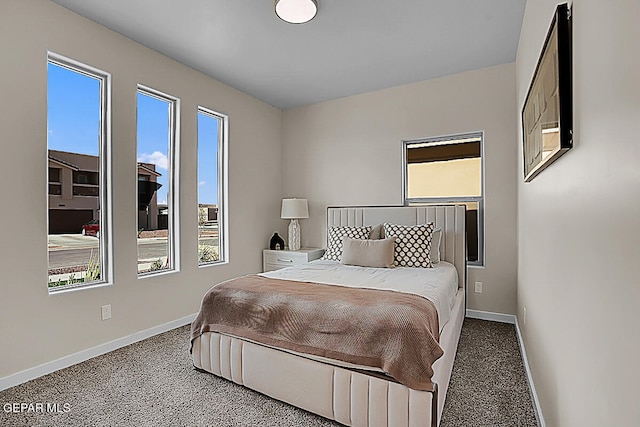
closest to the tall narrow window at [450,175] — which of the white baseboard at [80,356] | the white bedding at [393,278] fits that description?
the white bedding at [393,278]

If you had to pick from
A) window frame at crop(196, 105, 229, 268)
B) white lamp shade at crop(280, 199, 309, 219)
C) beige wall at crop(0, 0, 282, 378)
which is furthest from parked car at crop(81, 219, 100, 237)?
white lamp shade at crop(280, 199, 309, 219)

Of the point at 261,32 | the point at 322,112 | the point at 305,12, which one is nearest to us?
the point at 305,12

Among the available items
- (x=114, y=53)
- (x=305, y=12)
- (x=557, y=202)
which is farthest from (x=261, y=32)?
(x=557, y=202)

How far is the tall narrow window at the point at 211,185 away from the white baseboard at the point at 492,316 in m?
3.02

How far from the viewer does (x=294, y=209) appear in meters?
4.85

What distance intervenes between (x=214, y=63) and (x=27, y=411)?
3.29 metres

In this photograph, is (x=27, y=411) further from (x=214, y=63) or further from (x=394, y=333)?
(x=214, y=63)

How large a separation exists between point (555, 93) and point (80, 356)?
3595 millimetres

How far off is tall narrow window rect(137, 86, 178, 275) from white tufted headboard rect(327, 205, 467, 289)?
7.19ft

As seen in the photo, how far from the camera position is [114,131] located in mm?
3129

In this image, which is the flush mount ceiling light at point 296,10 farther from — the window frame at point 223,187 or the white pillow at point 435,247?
the white pillow at point 435,247

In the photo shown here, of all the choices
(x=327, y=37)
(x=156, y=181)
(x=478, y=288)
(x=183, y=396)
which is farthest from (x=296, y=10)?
(x=478, y=288)

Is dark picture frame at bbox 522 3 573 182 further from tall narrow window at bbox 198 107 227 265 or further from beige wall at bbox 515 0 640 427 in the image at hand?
tall narrow window at bbox 198 107 227 265

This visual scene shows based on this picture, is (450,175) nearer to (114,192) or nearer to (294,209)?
(294,209)
